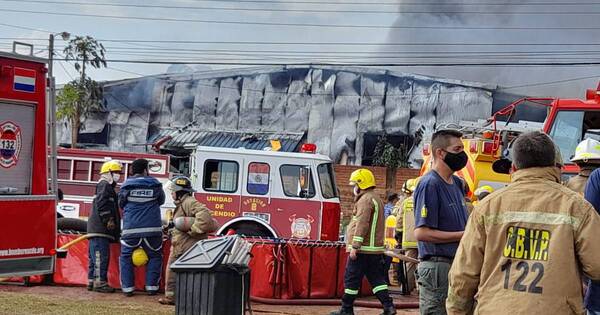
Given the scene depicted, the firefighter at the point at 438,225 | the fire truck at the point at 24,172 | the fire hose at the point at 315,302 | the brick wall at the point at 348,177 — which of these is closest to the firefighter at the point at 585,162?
the firefighter at the point at 438,225

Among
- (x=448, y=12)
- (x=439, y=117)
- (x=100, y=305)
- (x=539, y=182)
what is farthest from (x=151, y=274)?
(x=448, y=12)

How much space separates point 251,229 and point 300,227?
82 cm

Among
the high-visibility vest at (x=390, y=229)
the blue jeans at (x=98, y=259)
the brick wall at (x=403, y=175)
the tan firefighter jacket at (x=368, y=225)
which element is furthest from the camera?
the brick wall at (x=403, y=175)

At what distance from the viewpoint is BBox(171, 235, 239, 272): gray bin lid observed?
663 centimetres

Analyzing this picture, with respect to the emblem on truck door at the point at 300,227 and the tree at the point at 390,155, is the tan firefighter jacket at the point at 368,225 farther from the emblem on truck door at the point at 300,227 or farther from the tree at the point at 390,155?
the tree at the point at 390,155

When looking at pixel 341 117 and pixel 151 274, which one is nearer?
pixel 151 274

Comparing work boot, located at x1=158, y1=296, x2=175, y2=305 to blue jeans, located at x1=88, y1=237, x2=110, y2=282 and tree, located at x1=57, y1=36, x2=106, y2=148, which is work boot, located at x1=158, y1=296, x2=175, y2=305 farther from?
tree, located at x1=57, y1=36, x2=106, y2=148

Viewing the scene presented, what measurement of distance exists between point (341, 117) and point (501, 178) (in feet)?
62.7

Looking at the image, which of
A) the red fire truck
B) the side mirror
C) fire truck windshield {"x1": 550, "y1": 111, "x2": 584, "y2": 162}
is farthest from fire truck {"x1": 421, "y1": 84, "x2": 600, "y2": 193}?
the red fire truck

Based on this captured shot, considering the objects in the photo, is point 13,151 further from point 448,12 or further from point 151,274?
point 448,12

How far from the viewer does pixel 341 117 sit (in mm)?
29688

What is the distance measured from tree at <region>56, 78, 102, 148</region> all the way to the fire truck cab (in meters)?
15.6

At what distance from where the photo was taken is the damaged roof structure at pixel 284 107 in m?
28.8

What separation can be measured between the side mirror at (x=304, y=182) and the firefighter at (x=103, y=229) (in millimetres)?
4060
